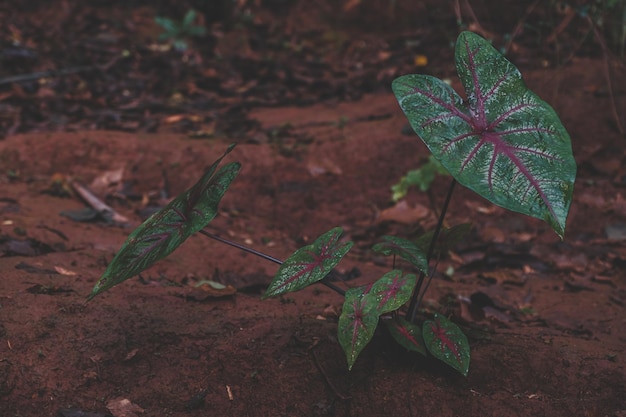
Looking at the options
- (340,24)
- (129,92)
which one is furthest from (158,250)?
(340,24)

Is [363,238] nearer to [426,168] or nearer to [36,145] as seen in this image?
[426,168]

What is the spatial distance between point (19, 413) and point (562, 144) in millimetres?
1423

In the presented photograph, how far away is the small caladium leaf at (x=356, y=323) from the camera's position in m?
1.45

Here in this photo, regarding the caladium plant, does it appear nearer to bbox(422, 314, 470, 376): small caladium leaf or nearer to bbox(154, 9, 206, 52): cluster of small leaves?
bbox(422, 314, 470, 376): small caladium leaf

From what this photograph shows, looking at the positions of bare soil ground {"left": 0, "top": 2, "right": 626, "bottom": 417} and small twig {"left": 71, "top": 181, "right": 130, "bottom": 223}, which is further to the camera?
small twig {"left": 71, "top": 181, "right": 130, "bottom": 223}

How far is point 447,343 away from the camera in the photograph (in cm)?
156

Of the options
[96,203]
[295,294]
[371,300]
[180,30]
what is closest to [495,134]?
[371,300]

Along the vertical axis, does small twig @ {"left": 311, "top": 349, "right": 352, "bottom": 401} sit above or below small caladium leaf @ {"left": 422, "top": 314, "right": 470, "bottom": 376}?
below

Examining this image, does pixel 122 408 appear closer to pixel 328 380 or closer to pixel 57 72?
pixel 328 380

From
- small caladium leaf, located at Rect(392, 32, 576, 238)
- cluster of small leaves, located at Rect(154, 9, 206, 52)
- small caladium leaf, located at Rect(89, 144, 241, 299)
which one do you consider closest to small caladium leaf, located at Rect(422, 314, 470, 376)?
small caladium leaf, located at Rect(392, 32, 576, 238)

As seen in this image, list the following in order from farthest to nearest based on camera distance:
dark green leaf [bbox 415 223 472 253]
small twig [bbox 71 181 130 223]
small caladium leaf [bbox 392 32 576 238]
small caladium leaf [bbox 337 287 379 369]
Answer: small twig [bbox 71 181 130 223]
dark green leaf [bbox 415 223 472 253]
small caladium leaf [bbox 337 287 379 369]
small caladium leaf [bbox 392 32 576 238]

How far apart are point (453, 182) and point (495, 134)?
0.14m

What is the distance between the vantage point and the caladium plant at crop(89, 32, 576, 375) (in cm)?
130

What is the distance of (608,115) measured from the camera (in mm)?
3875
